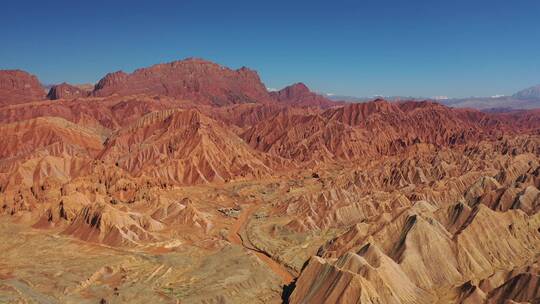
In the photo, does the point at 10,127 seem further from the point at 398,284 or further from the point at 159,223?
the point at 398,284

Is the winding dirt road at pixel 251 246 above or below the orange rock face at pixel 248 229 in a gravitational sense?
below

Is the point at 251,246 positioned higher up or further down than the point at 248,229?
higher up

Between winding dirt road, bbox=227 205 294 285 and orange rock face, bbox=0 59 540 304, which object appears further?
winding dirt road, bbox=227 205 294 285

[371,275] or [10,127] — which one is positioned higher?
[10,127]

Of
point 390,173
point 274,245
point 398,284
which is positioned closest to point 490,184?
point 390,173

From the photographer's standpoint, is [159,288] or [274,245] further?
[274,245]

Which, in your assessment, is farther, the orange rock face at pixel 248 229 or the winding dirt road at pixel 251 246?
the winding dirt road at pixel 251 246

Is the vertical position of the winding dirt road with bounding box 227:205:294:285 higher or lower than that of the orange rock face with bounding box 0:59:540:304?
lower

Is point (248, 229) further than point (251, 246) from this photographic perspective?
Yes

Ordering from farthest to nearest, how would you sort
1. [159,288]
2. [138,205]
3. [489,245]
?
[138,205], [489,245], [159,288]

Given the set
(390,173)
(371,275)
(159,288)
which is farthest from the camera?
(390,173)
